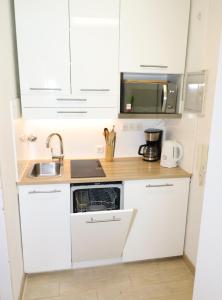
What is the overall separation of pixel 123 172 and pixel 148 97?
0.70 metres

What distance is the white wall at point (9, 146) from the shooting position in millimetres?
1568

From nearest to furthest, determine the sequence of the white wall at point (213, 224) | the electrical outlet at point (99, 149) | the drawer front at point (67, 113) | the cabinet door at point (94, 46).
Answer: the white wall at point (213, 224), the cabinet door at point (94, 46), the drawer front at point (67, 113), the electrical outlet at point (99, 149)

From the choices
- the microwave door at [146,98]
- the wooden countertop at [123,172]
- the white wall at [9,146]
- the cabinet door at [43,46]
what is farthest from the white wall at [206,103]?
the white wall at [9,146]

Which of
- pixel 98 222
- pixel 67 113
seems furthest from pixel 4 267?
pixel 67 113

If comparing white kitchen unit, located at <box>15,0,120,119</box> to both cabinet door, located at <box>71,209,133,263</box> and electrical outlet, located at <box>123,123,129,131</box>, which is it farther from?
cabinet door, located at <box>71,209,133,263</box>

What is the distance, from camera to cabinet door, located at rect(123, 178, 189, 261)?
211 cm

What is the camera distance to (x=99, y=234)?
6.71ft

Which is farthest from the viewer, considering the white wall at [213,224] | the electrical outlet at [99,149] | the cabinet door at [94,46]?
the electrical outlet at [99,149]

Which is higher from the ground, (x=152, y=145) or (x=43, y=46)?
(x=43, y=46)

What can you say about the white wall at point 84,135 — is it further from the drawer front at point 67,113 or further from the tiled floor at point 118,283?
the tiled floor at point 118,283

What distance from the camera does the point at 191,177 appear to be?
2.17 m

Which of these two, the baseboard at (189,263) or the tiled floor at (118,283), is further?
the baseboard at (189,263)

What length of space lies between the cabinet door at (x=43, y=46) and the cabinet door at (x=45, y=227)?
0.81m

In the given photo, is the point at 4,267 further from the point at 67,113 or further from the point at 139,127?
the point at 139,127
